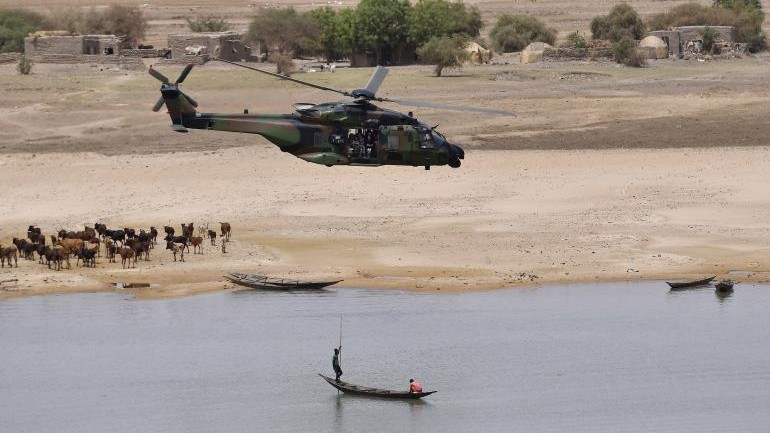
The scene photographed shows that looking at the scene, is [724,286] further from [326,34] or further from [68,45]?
[68,45]

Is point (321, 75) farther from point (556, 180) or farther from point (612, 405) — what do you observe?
point (612, 405)

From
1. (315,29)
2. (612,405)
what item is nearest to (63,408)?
(612,405)

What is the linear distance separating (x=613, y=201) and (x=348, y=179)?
26.4 feet

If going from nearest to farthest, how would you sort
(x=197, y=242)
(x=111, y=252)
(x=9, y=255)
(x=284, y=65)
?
1. (x=9, y=255)
2. (x=111, y=252)
3. (x=197, y=242)
4. (x=284, y=65)

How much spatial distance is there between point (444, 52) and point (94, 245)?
32774mm

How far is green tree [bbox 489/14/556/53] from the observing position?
300 ft

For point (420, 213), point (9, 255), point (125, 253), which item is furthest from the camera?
point (420, 213)

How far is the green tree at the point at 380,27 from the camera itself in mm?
82750

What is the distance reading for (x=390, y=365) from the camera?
38.0 m

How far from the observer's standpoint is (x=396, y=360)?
3831 centimetres

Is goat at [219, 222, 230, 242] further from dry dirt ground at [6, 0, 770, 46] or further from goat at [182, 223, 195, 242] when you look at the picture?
dry dirt ground at [6, 0, 770, 46]

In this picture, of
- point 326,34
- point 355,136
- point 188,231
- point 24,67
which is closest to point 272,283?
point 188,231

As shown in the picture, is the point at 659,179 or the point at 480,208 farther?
the point at 659,179

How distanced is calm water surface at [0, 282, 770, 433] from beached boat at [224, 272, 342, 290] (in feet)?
0.81
